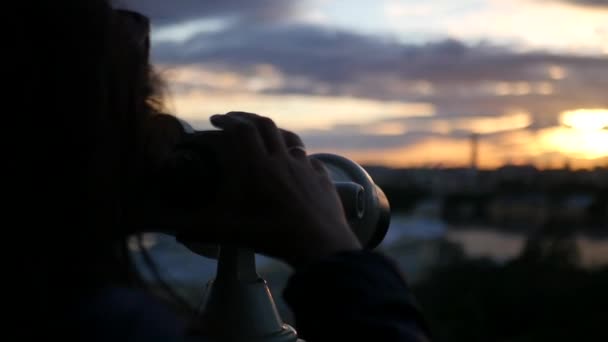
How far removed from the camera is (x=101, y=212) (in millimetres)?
718

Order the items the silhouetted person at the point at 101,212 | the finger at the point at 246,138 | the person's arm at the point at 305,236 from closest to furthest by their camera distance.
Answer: the silhouetted person at the point at 101,212, the person's arm at the point at 305,236, the finger at the point at 246,138

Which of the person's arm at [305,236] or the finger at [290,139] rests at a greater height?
the finger at [290,139]

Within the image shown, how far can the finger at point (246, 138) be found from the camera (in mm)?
879

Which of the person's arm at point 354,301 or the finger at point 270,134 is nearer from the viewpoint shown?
the person's arm at point 354,301

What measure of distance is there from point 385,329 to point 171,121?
0.35 meters

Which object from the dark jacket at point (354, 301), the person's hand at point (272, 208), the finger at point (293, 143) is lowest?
the dark jacket at point (354, 301)

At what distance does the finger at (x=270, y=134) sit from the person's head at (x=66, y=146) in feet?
0.67

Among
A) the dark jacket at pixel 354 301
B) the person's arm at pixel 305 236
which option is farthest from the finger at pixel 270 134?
the dark jacket at pixel 354 301

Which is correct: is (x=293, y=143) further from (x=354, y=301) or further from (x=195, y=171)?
(x=354, y=301)

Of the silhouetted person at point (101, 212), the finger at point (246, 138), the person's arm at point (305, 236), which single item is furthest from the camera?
the finger at point (246, 138)

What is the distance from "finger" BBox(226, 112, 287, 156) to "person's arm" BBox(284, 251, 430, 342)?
5.9 inches

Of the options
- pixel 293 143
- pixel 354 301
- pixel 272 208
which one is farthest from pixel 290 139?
pixel 354 301

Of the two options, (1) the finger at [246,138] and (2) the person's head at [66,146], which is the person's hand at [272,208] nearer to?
(1) the finger at [246,138]

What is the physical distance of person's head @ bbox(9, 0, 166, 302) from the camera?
689mm
